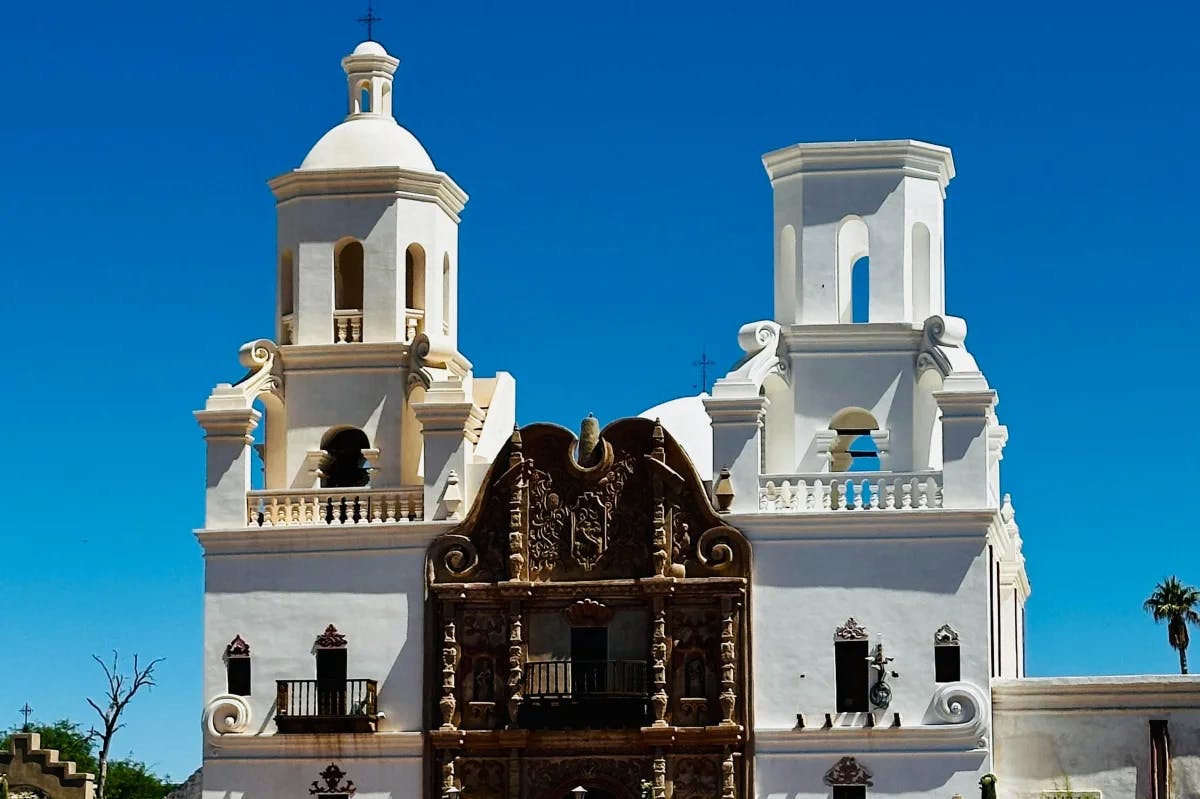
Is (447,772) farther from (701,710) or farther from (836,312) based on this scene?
(836,312)

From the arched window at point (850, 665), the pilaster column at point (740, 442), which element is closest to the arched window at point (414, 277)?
the pilaster column at point (740, 442)

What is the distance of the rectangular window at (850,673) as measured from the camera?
5381 centimetres

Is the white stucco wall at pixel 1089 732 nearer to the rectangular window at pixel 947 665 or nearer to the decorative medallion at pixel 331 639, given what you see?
the rectangular window at pixel 947 665

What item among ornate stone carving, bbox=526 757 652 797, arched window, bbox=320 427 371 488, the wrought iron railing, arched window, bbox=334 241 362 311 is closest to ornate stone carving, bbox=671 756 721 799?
ornate stone carving, bbox=526 757 652 797

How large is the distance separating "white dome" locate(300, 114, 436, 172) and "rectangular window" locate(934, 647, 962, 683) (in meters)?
14.7

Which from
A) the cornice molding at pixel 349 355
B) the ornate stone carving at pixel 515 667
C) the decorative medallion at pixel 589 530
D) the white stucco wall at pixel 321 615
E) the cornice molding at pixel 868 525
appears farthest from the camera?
the cornice molding at pixel 349 355

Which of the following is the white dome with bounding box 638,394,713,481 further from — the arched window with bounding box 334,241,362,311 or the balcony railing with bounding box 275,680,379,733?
the balcony railing with bounding box 275,680,379,733

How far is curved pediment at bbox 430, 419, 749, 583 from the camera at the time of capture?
54500 mm

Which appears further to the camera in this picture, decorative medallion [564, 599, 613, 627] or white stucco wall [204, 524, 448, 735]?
white stucco wall [204, 524, 448, 735]

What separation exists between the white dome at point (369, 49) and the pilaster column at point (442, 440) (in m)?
8.35

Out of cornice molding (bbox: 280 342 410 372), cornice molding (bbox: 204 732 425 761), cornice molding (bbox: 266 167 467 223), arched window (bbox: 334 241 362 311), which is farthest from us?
arched window (bbox: 334 241 362 311)

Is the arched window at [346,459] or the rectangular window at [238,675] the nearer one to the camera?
the rectangular window at [238,675]

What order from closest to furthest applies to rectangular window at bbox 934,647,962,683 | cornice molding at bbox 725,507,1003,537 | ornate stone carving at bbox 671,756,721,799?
rectangular window at bbox 934,647,962,683
ornate stone carving at bbox 671,756,721,799
cornice molding at bbox 725,507,1003,537

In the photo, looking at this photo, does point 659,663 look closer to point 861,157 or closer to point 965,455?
point 965,455
